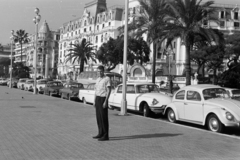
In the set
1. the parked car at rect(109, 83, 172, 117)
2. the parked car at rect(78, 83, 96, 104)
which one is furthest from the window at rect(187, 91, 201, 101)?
the parked car at rect(78, 83, 96, 104)

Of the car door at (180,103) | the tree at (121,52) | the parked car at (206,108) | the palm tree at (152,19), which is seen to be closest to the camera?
the parked car at (206,108)

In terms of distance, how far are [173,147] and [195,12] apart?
705 inches

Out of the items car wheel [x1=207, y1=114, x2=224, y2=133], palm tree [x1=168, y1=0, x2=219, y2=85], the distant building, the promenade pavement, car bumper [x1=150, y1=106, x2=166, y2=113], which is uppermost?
the distant building

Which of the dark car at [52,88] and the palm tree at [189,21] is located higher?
the palm tree at [189,21]

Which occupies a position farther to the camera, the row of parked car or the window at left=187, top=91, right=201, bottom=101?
the window at left=187, top=91, right=201, bottom=101

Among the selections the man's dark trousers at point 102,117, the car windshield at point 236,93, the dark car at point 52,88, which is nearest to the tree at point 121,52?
the dark car at point 52,88

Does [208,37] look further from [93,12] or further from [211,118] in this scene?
[93,12]

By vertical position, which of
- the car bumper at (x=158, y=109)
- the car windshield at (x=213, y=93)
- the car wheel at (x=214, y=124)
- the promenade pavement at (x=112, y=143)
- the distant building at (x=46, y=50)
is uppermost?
the distant building at (x=46, y=50)

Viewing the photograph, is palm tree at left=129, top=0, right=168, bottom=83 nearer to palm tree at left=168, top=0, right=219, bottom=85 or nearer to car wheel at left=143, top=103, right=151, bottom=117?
palm tree at left=168, top=0, right=219, bottom=85

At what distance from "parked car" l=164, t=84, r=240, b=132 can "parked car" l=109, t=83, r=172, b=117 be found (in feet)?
3.81

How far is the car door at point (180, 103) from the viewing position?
1208 centimetres

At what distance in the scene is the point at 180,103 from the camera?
40.0 feet

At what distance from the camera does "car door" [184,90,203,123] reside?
11.1 metres

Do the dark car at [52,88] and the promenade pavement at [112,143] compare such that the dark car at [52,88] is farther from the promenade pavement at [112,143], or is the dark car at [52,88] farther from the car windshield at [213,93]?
the car windshield at [213,93]
